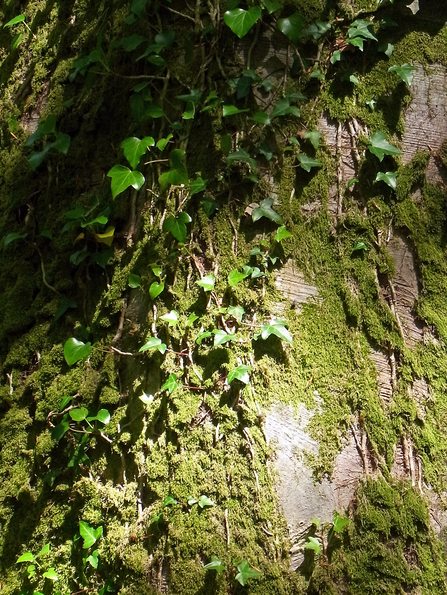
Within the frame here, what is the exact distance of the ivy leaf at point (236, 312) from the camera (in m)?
1.85

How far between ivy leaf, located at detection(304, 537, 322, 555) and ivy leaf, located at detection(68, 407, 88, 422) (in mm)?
978

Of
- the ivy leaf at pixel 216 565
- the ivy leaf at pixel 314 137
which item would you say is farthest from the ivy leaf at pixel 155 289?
the ivy leaf at pixel 216 565

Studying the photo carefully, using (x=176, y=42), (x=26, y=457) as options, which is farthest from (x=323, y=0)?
(x=26, y=457)

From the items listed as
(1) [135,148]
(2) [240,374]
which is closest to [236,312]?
(2) [240,374]

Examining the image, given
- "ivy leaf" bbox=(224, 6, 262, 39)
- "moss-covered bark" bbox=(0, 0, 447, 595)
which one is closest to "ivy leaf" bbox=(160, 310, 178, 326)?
"moss-covered bark" bbox=(0, 0, 447, 595)

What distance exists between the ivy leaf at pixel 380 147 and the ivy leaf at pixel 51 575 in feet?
6.95

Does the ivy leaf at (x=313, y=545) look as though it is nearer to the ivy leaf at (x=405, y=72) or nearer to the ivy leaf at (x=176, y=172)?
the ivy leaf at (x=176, y=172)

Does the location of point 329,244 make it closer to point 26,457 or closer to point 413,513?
point 413,513

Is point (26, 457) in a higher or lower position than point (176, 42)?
lower

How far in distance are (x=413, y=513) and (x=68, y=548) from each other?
1334mm

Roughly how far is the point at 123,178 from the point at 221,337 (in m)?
0.76

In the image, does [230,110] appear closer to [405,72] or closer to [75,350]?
[405,72]

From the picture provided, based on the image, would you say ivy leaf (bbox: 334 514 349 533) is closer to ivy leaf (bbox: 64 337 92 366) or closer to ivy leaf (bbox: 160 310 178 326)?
ivy leaf (bbox: 160 310 178 326)

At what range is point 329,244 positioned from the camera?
77.5 inches
